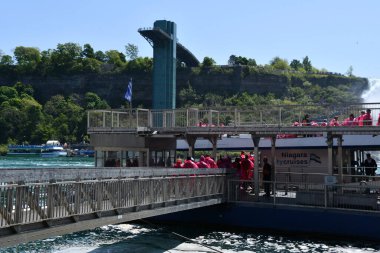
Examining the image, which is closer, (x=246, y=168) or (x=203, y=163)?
(x=203, y=163)

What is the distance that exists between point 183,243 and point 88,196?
25.1 ft

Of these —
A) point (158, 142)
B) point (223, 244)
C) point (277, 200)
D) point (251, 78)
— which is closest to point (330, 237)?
point (277, 200)

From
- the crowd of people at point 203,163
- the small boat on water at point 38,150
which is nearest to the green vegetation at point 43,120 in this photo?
the small boat on water at point 38,150

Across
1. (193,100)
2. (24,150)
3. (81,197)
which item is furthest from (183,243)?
(193,100)

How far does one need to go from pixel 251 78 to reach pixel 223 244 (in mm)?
162584

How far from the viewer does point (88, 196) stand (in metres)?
15.2

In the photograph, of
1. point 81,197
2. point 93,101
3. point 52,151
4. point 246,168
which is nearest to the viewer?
point 81,197

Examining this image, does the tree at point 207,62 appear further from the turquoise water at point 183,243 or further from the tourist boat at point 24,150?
the turquoise water at point 183,243

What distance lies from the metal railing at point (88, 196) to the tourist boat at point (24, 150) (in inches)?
5156

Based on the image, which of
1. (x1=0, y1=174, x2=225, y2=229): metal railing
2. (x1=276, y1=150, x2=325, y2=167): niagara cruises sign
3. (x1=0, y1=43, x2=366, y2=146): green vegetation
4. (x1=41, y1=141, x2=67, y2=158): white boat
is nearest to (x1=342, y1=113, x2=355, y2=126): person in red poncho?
(x1=276, y1=150, x2=325, y2=167): niagara cruises sign

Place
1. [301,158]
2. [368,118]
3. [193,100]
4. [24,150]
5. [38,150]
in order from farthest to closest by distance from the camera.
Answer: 1. [193,100]
2. [24,150]
3. [38,150]
4. [301,158]
5. [368,118]

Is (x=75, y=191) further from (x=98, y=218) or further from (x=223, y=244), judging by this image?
(x=223, y=244)

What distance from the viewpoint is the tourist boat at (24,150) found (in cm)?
14700

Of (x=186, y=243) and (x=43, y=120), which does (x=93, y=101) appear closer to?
(x=43, y=120)
